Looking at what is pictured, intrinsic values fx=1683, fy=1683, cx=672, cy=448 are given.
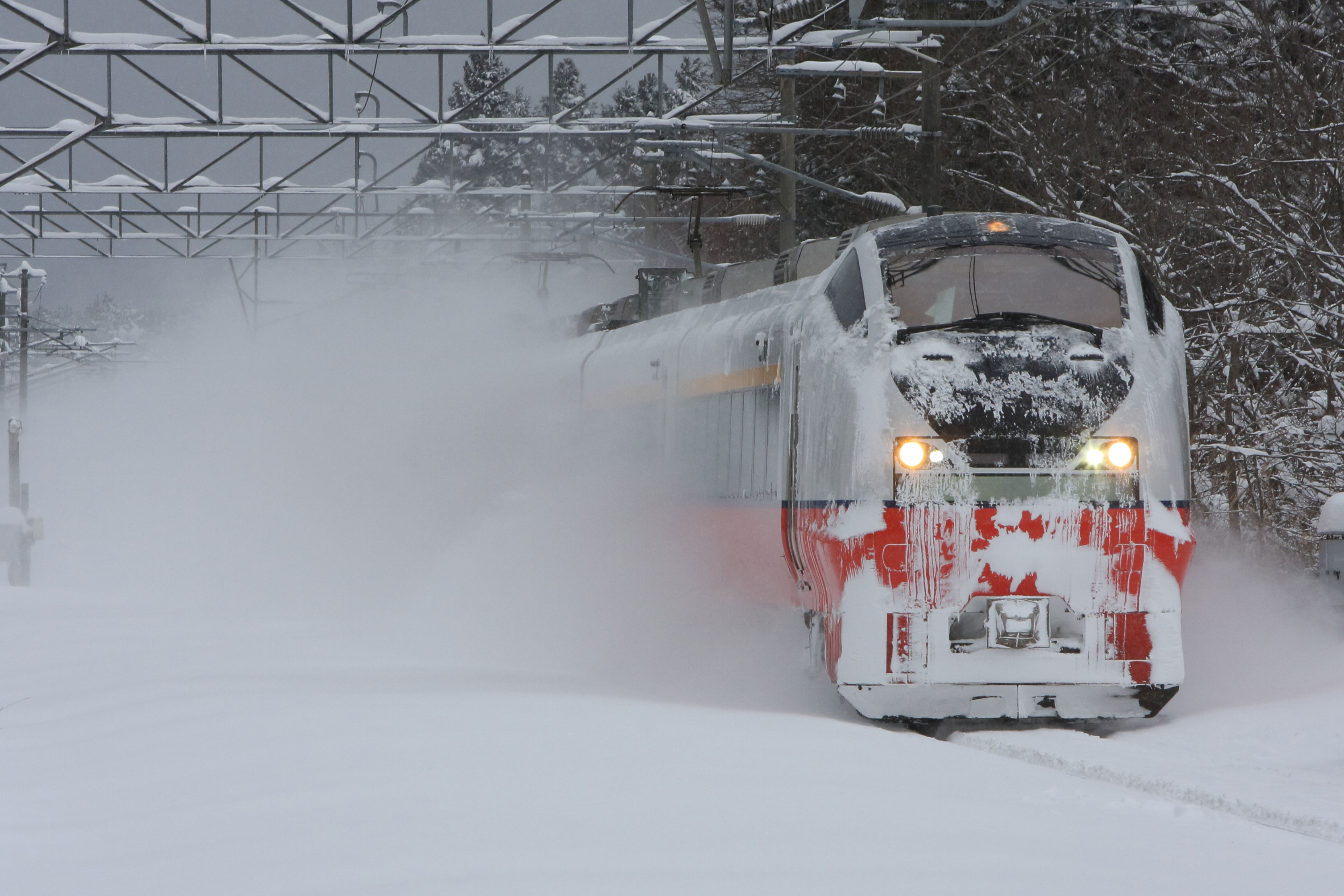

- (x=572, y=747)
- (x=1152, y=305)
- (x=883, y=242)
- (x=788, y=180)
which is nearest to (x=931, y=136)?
(x=788, y=180)

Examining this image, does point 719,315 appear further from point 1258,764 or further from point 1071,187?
point 1071,187

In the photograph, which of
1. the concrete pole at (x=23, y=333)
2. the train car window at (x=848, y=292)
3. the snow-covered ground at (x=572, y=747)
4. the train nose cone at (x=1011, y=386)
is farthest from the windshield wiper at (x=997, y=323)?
the concrete pole at (x=23, y=333)

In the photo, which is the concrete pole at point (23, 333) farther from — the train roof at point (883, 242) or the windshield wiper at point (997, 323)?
the windshield wiper at point (997, 323)

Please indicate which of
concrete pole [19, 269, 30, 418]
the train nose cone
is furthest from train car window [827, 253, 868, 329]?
concrete pole [19, 269, 30, 418]

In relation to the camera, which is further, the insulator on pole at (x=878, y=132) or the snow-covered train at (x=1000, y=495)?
the insulator on pole at (x=878, y=132)

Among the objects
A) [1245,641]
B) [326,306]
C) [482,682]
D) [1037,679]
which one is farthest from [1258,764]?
[326,306]

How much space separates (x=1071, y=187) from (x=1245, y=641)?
1193 cm

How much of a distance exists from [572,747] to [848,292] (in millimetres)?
3160

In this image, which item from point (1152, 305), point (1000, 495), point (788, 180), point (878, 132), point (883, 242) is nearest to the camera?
point (1000, 495)

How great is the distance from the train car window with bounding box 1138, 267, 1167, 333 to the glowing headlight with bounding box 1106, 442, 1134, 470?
0.82m

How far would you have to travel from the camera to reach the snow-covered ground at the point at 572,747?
5230mm

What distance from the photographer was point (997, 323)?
8.69 metres

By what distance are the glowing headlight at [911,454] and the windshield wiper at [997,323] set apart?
574 mm

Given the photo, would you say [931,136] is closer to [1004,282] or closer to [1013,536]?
[1004,282]
